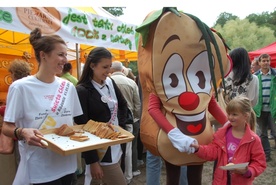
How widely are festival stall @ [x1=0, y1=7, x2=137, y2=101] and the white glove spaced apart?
2160mm

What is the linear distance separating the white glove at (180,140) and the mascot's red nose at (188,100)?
0.18 meters

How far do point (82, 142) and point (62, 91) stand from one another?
1.10ft

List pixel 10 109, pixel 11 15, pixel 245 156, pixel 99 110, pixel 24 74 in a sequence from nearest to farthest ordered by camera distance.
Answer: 1. pixel 10 109
2. pixel 245 156
3. pixel 99 110
4. pixel 24 74
5. pixel 11 15

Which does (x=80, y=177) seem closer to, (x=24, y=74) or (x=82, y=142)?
(x=24, y=74)

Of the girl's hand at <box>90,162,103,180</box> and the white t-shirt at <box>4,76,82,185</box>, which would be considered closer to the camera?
the white t-shirt at <box>4,76,82,185</box>

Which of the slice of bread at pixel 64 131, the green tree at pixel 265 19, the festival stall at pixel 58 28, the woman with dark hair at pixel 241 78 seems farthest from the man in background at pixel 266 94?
the green tree at pixel 265 19

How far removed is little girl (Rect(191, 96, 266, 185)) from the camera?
1729 millimetres

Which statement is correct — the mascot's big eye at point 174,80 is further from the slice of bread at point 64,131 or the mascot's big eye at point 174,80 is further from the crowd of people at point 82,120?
the slice of bread at point 64,131

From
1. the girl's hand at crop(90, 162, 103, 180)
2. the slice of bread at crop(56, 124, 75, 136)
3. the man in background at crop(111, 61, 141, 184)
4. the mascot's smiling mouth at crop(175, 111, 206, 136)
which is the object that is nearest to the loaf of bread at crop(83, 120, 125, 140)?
the slice of bread at crop(56, 124, 75, 136)

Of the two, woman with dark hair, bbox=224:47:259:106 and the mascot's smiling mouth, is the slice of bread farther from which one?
woman with dark hair, bbox=224:47:259:106

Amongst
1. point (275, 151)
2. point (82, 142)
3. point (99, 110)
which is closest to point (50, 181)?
point (82, 142)

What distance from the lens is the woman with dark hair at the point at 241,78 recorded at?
2.75 metres

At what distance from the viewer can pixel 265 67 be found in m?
4.04

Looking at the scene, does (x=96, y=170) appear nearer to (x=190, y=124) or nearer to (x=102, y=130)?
(x=102, y=130)
